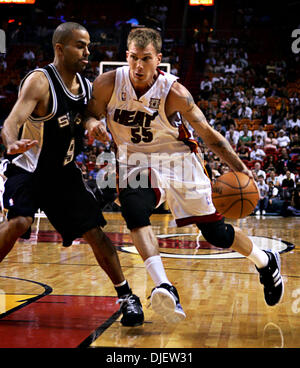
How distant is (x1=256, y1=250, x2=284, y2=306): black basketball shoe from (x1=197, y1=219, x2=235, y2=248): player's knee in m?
0.39

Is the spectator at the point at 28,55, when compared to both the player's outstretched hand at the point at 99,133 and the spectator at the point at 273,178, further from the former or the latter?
the player's outstretched hand at the point at 99,133

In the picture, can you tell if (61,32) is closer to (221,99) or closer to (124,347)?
(124,347)

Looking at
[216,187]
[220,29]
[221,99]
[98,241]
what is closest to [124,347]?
[98,241]

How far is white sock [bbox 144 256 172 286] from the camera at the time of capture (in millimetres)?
3359

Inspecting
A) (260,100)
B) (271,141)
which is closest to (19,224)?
(271,141)

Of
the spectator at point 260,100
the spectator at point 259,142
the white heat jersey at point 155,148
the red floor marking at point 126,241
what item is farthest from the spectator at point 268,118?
the white heat jersey at point 155,148

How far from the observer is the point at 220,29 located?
2189cm

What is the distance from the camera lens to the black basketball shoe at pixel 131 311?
11.5 ft

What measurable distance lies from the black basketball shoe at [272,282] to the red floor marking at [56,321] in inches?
42.6

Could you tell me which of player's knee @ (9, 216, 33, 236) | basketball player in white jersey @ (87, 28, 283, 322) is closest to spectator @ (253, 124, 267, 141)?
basketball player in white jersey @ (87, 28, 283, 322)

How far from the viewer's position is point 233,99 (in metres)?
17.2

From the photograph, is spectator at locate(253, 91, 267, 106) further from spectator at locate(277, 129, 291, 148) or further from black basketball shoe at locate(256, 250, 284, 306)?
black basketball shoe at locate(256, 250, 284, 306)

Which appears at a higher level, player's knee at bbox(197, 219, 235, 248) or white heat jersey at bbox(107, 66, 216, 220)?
white heat jersey at bbox(107, 66, 216, 220)
